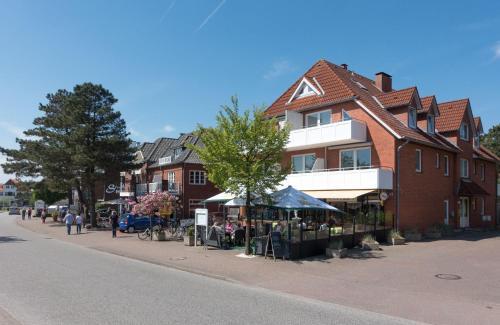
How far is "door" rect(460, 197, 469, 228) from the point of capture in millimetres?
31033

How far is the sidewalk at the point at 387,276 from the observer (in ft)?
30.6

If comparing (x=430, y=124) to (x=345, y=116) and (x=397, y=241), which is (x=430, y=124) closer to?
(x=345, y=116)

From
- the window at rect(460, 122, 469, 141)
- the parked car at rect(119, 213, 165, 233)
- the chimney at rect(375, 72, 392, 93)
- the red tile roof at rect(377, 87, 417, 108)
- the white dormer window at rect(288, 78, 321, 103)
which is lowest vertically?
the parked car at rect(119, 213, 165, 233)

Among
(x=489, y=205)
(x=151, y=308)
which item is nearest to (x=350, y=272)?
(x=151, y=308)

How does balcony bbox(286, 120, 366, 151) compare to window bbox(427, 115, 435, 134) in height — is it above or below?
below

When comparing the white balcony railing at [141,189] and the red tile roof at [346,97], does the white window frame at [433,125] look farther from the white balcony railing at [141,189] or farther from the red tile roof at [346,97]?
the white balcony railing at [141,189]

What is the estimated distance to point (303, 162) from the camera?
99.5ft

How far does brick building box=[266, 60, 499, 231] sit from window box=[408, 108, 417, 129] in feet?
0.21

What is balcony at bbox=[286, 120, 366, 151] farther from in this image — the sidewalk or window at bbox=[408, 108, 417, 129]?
the sidewalk

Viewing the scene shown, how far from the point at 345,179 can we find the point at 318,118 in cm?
611

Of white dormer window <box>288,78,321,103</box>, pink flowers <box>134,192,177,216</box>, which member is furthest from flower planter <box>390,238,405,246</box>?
pink flowers <box>134,192,177,216</box>

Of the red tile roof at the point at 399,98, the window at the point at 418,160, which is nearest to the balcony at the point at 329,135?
the red tile roof at the point at 399,98

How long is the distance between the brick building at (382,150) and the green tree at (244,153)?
4.69m

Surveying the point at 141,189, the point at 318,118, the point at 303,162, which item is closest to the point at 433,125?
the point at 318,118
